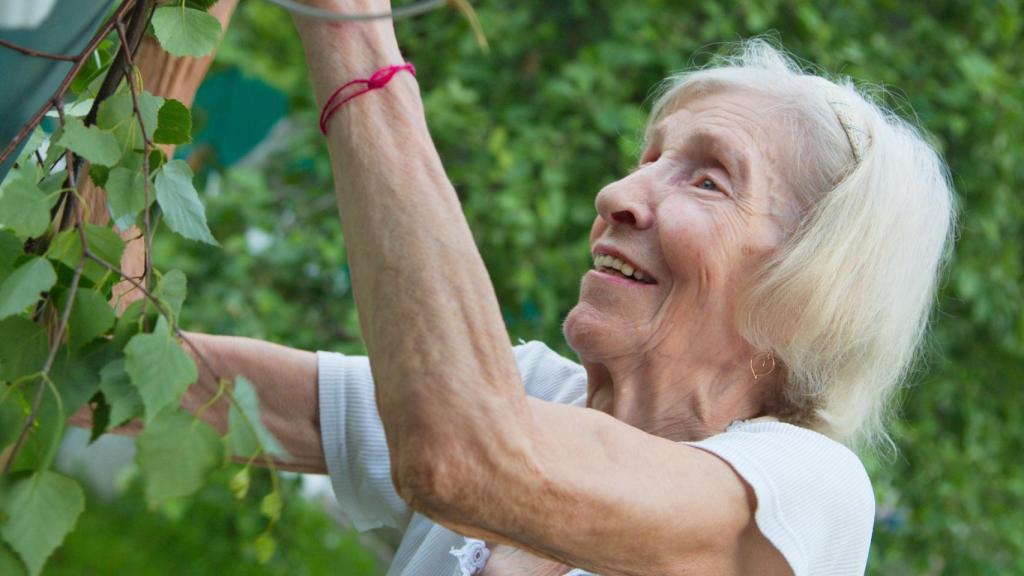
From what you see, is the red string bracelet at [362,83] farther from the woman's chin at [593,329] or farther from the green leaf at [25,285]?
the woman's chin at [593,329]

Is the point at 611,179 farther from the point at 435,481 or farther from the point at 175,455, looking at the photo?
the point at 175,455

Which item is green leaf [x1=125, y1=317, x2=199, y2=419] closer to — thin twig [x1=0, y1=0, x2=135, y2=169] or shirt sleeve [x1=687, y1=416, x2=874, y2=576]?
thin twig [x1=0, y1=0, x2=135, y2=169]

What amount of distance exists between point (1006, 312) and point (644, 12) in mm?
1510

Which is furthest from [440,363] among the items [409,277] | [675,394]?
[675,394]

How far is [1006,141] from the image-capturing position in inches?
163

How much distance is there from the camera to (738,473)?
4.91ft

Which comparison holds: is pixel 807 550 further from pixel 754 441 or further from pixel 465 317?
pixel 465 317

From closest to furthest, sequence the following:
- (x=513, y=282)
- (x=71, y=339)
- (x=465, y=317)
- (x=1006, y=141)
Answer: (x=71, y=339)
(x=465, y=317)
(x=513, y=282)
(x=1006, y=141)

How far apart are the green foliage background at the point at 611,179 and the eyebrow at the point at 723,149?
61.1 inches

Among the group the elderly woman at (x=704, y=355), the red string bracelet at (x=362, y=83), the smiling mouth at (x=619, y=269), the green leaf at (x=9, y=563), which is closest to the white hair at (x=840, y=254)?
the elderly woman at (x=704, y=355)

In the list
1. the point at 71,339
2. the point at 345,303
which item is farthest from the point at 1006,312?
the point at 71,339

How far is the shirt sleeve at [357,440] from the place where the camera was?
1808mm

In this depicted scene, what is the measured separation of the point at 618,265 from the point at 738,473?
15.7 inches

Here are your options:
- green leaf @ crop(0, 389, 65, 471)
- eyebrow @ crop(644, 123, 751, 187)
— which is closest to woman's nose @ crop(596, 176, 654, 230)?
eyebrow @ crop(644, 123, 751, 187)
